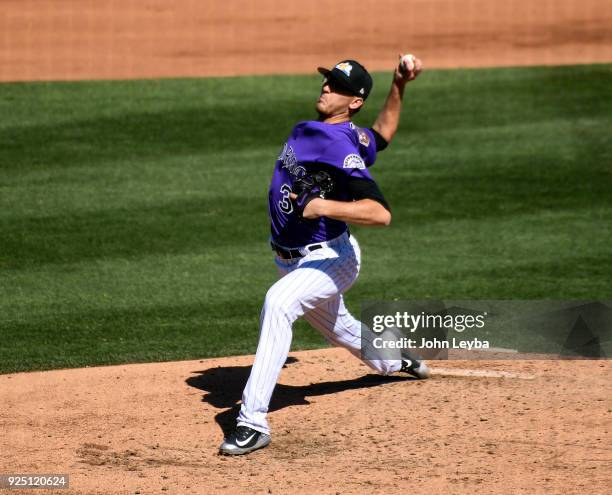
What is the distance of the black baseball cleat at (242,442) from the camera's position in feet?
16.7

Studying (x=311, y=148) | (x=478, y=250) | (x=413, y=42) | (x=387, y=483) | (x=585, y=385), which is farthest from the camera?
(x=413, y=42)

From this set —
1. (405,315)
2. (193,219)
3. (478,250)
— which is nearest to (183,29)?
(193,219)

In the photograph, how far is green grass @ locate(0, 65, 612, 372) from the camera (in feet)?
24.7

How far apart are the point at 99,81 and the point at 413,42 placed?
503 cm

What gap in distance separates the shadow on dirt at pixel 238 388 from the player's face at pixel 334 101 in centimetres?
156

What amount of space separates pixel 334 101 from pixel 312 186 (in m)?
0.51

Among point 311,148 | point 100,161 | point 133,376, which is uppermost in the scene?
point 311,148

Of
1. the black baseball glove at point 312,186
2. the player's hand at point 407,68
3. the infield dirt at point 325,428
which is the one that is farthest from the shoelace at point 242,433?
the player's hand at point 407,68

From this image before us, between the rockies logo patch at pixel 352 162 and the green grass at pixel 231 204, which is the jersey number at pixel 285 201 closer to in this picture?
the rockies logo patch at pixel 352 162

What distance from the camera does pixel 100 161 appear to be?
10672 millimetres

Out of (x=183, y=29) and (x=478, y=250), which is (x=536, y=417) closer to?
(x=478, y=250)

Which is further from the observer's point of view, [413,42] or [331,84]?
[413,42]

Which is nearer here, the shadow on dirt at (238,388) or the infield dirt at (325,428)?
the infield dirt at (325,428)

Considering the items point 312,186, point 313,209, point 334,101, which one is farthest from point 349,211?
point 334,101
